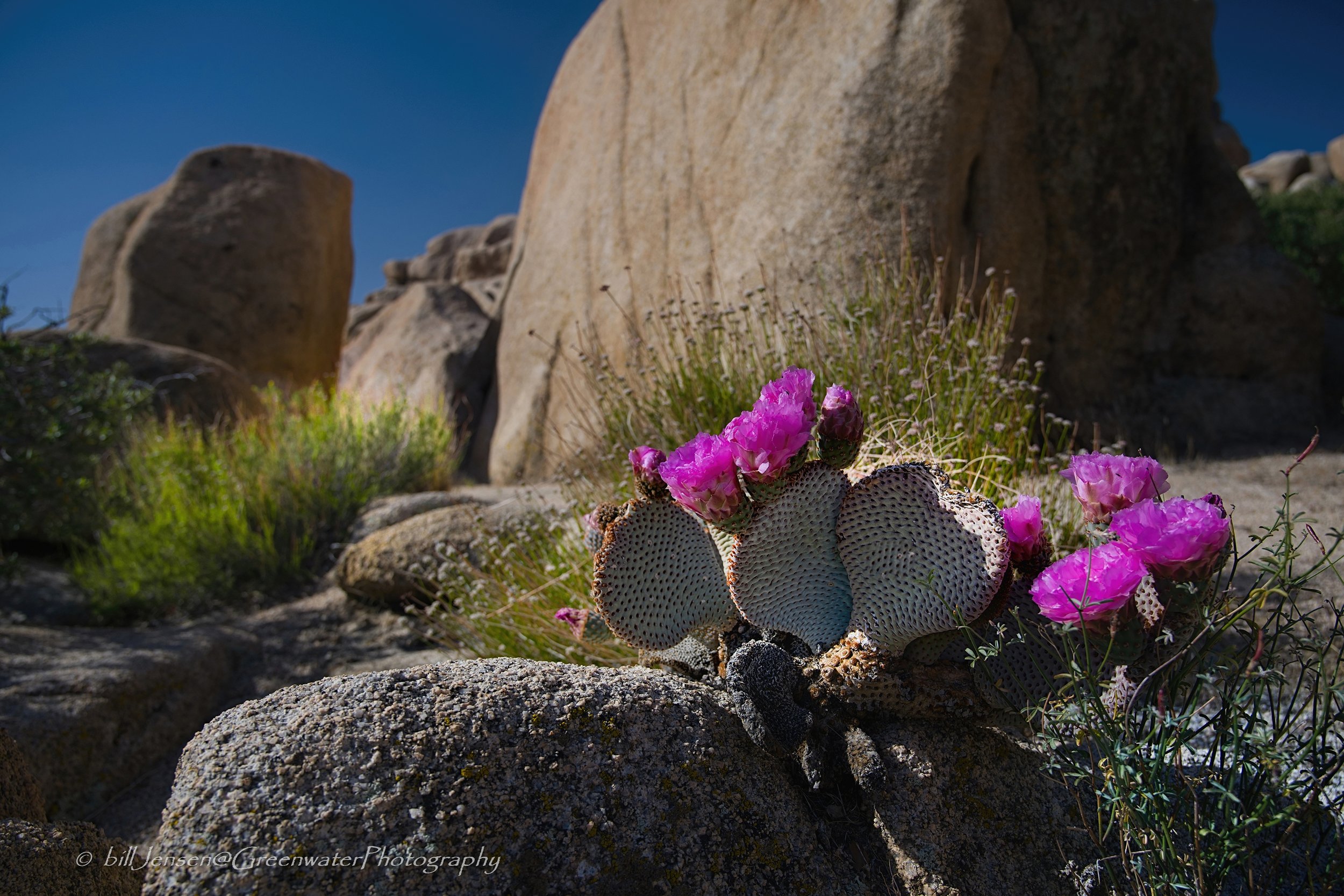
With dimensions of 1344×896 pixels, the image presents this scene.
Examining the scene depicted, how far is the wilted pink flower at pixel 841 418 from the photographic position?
188 cm

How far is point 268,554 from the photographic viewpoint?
5.51m

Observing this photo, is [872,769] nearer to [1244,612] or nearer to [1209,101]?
[1244,612]

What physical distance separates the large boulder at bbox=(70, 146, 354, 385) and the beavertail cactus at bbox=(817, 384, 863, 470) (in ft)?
37.4

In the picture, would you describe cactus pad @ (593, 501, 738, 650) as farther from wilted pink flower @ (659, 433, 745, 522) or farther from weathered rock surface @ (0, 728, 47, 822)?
weathered rock surface @ (0, 728, 47, 822)

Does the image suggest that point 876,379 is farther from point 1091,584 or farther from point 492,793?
point 492,793

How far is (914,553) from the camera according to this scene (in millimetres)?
1763

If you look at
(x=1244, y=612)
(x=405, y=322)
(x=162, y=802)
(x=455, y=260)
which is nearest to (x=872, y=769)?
(x=1244, y=612)

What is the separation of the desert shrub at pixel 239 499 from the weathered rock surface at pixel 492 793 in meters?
4.15

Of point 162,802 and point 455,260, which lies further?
point 455,260

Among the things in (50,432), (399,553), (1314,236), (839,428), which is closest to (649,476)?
(839,428)

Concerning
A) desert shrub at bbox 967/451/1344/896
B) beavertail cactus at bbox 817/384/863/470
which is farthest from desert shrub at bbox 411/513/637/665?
desert shrub at bbox 967/451/1344/896

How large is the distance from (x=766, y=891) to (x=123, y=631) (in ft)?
14.0

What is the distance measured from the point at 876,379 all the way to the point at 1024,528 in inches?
58.1

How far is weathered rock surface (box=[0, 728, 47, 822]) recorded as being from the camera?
189 cm
